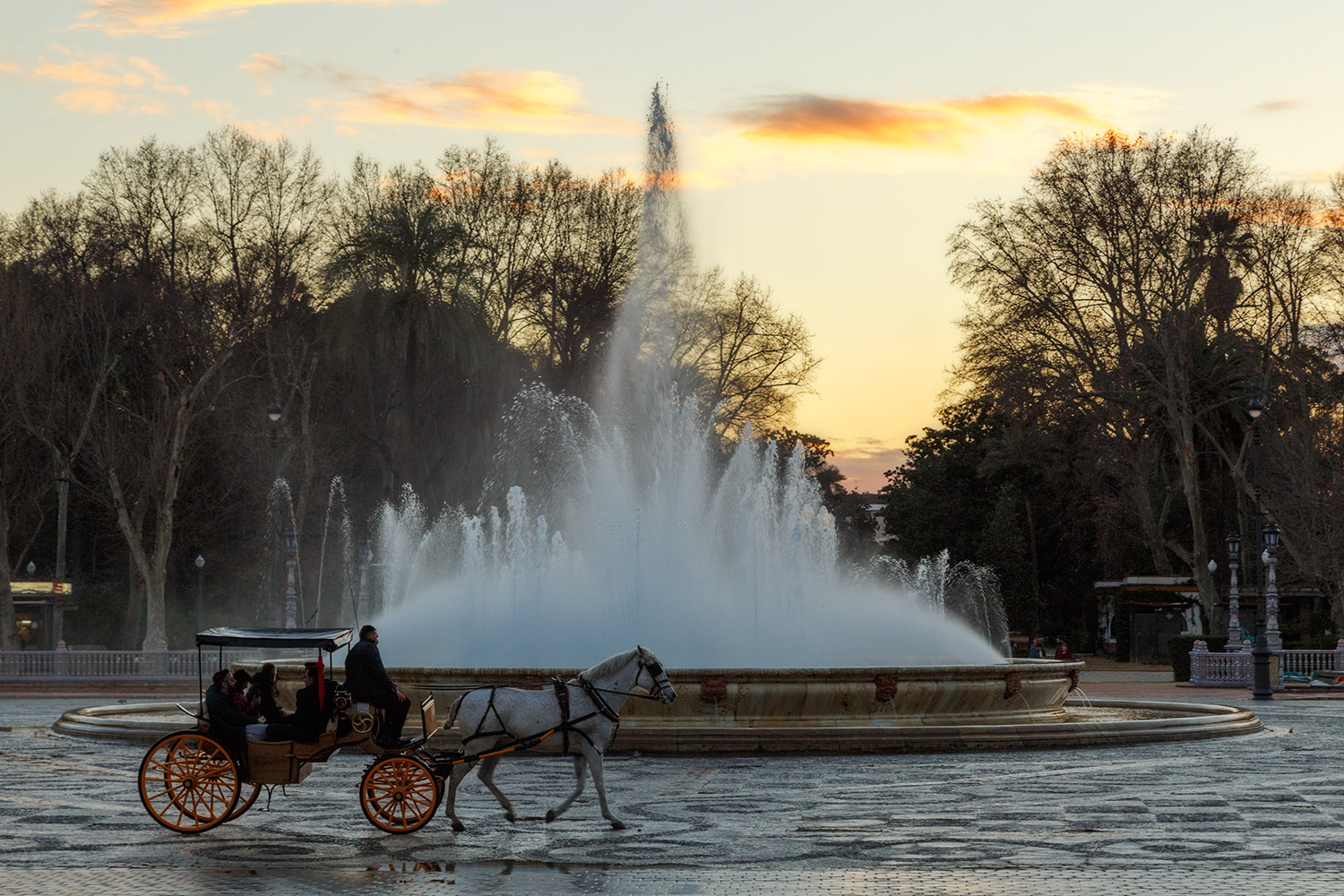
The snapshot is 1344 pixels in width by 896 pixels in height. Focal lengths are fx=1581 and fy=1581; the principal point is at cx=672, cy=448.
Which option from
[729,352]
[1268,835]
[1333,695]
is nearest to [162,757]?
[1268,835]

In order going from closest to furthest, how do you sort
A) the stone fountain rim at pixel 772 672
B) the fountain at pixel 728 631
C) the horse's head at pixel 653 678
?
1. the horse's head at pixel 653 678
2. the stone fountain rim at pixel 772 672
3. the fountain at pixel 728 631

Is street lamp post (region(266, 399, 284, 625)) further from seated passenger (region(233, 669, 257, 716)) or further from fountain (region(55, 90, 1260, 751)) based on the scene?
seated passenger (region(233, 669, 257, 716))

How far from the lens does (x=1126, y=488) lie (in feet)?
183

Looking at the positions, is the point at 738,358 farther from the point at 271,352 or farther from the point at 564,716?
the point at 564,716

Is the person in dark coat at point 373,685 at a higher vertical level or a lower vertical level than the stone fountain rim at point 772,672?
higher

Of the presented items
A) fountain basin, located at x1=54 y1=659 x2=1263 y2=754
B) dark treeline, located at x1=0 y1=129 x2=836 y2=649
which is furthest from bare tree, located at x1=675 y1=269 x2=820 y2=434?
fountain basin, located at x1=54 y1=659 x2=1263 y2=754

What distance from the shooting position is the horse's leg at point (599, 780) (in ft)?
40.8

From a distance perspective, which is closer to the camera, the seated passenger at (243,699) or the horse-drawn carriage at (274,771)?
the horse-drawn carriage at (274,771)

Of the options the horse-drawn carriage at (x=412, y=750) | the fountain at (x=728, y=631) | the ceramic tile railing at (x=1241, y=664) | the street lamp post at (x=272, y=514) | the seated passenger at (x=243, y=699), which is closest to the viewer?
the horse-drawn carriage at (x=412, y=750)

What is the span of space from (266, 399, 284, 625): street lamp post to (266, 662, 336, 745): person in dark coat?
27936 mm

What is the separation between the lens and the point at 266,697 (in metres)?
13.1

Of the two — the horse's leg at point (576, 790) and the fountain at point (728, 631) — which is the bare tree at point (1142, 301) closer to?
the fountain at point (728, 631)

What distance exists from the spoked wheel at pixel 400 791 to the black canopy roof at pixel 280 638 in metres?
1.26

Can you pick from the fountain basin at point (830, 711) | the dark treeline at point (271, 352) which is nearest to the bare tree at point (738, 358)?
the dark treeline at point (271, 352)
